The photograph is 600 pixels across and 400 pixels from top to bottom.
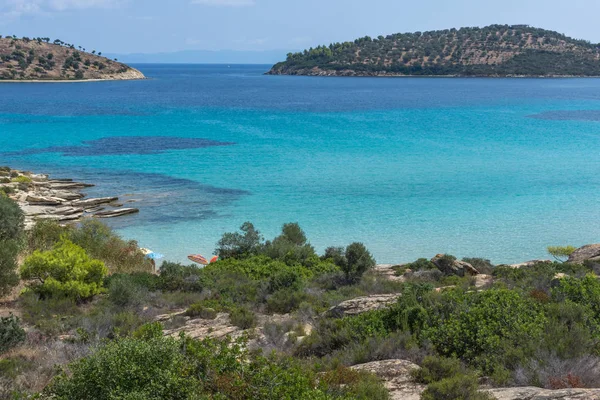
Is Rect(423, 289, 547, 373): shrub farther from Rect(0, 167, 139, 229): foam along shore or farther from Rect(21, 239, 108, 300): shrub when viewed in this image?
Rect(0, 167, 139, 229): foam along shore

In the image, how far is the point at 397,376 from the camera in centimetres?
743

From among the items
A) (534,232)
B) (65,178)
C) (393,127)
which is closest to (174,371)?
(534,232)

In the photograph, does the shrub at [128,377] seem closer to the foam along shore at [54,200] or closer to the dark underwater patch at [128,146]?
the foam along shore at [54,200]

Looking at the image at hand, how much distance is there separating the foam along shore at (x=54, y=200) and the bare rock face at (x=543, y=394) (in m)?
20.6

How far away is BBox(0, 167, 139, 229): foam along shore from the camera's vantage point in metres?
25.4

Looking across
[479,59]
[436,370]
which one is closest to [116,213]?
[436,370]

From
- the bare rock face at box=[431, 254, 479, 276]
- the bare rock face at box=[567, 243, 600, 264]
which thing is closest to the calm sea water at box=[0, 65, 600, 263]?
the bare rock face at box=[567, 243, 600, 264]

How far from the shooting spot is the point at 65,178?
33.1m

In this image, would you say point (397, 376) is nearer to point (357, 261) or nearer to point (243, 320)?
point (243, 320)

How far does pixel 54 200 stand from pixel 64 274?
16.1m

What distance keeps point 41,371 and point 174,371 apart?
112 inches

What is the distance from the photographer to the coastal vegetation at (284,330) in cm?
653

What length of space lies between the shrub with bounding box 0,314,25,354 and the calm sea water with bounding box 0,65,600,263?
11.0 m

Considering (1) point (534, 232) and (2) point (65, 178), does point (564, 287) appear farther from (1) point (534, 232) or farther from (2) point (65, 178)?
(2) point (65, 178)
